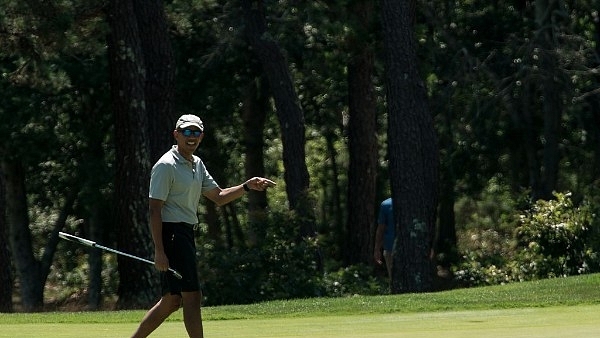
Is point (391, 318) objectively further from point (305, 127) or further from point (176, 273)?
point (305, 127)

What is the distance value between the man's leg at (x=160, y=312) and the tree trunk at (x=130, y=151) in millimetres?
11268

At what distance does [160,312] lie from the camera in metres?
9.60

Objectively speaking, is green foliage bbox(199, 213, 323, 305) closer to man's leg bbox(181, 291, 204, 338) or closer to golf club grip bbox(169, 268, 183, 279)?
man's leg bbox(181, 291, 204, 338)

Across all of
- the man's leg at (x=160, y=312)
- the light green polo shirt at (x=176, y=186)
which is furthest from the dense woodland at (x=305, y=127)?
the light green polo shirt at (x=176, y=186)

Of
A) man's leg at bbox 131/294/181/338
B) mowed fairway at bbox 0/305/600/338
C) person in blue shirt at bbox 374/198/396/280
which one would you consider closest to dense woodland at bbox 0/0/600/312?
person in blue shirt at bbox 374/198/396/280

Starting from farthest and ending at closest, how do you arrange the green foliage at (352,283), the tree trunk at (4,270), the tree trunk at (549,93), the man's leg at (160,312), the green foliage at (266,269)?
1. the tree trunk at (549,93)
2. the green foliage at (352,283)
3. the tree trunk at (4,270)
4. the green foliage at (266,269)
5. the man's leg at (160,312)

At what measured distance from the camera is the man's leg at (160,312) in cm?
959

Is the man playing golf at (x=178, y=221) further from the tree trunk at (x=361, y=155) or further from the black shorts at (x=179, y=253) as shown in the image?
the tree trunk at (x=361, y=155)

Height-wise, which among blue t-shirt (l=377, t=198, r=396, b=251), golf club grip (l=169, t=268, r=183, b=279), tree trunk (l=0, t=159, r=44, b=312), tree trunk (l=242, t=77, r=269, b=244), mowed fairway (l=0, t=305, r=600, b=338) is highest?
tree trunk (l=242, t=77, r=269, b=244)

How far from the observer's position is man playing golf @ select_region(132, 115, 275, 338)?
9453 millimetres

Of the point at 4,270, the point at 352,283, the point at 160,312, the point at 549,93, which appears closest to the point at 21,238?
the point at 549,93

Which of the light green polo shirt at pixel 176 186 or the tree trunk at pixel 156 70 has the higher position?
the tree trunk at pixel 156 70

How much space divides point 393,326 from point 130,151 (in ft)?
34.3

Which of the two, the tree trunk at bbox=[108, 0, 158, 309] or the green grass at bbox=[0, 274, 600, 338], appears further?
the tree trunk at bbox=[108, 0, 158, 309]
